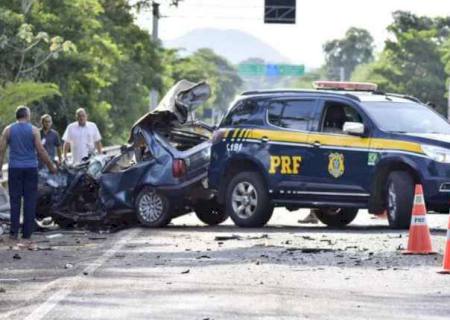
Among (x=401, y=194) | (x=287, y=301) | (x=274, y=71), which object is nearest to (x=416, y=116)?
(x=401, y=194)

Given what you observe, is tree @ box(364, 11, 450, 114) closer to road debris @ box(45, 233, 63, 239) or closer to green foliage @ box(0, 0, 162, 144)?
green foliage @ box(0, 0, 162, 144)

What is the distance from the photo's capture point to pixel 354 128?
1653 cm

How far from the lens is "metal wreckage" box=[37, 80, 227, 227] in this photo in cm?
1798

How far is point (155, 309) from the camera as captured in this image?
938cm

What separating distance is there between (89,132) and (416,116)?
6832 mm

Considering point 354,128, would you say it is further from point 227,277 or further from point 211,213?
point 227,277

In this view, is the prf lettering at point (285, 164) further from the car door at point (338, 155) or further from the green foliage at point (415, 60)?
the green foliage at point (415, 60)

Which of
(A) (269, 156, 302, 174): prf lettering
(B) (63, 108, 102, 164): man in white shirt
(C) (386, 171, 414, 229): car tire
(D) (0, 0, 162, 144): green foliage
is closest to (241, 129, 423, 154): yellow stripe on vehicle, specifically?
(A) (269, 156, 302, 174): prf lettering

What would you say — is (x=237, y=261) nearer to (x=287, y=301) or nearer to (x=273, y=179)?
(x=287, y=301)

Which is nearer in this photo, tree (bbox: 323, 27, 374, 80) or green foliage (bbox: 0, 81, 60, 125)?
green foliage (bbox: 0, 81, 60, 125)

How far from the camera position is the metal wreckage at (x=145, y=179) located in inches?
708

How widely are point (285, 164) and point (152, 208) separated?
210cm

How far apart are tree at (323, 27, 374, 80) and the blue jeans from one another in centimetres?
14190

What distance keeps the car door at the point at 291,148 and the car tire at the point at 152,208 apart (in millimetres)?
1651
